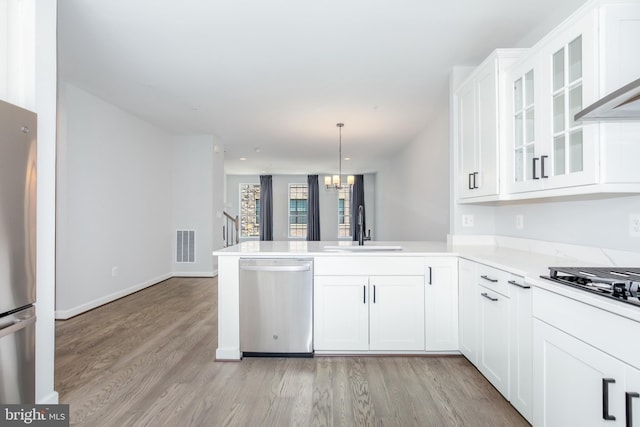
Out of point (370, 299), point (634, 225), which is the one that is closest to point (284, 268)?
point (370, 299)

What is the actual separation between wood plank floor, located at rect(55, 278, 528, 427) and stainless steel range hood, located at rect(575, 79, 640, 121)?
1591mm

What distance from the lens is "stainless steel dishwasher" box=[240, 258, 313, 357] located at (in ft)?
8.42

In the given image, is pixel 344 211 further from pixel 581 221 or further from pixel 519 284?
pixel 519 284

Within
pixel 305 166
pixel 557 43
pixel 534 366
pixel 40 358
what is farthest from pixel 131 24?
pixel 305 166

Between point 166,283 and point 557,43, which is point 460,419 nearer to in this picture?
point 557,43

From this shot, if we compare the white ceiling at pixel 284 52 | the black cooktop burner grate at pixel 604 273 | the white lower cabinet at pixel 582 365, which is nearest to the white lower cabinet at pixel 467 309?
the white lower cabinet at pixel 582 365

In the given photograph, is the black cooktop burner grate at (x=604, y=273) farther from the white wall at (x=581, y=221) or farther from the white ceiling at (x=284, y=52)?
the white ceiling at (x=284, y=52)

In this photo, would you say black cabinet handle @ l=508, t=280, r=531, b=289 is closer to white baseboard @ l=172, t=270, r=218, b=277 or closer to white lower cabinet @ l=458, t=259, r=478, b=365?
white lower cabinet @ l=458, t=259, r=478, b=365

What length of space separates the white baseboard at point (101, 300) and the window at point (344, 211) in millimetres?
6927

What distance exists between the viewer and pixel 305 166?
9.52 m

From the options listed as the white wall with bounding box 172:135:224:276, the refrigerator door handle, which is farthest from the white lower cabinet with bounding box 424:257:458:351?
the white wall with bounding box 172:135:224:276

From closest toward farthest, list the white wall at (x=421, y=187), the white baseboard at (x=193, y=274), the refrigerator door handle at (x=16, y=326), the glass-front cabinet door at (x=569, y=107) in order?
the refrigerator door handle at (x=16, y=326), the glass-front cabinet door at (x=569, y=107), the white wall at (x=421, y=187), the white baseboard at (x=193, y=274)

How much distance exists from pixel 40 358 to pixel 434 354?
101 inches

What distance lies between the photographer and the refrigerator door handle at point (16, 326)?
56.8 inches
